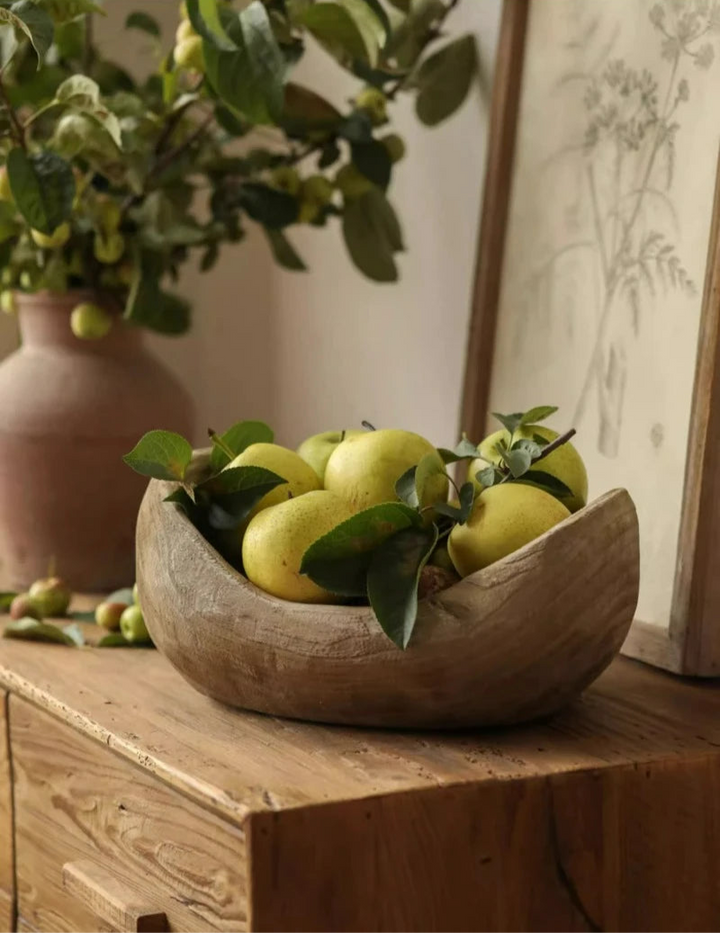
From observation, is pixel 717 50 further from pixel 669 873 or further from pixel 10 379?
pixel 10 379

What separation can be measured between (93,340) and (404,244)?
35 cm

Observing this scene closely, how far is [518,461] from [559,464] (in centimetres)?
5

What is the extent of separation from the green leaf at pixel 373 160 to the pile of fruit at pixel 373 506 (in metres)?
0.42

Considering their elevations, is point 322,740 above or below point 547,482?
below

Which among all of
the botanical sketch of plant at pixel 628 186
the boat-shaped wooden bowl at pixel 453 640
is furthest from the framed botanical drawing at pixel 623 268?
the boat-shaped wooden bowl at pixel 453 640

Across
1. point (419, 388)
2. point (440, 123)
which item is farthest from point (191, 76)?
point (419, 388)

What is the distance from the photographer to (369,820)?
0.72m

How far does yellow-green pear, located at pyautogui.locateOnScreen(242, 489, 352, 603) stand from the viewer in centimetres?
85

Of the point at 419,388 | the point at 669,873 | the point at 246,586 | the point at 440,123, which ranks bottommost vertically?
the point at 669,873

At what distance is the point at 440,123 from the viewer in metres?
1.34

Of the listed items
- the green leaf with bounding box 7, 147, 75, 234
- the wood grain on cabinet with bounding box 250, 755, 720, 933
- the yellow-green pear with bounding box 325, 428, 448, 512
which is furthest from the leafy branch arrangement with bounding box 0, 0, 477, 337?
the wood grain on cabinet with bounding box 250, 755, 720, 933

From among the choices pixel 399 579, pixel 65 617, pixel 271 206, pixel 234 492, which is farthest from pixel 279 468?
pixel 271 206

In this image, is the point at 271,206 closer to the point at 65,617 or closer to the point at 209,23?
the point at 209,23

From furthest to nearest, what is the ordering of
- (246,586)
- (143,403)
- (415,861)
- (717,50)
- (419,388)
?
(419,388) < (143,403) < (717,50) < (246,586) < (415,861)
